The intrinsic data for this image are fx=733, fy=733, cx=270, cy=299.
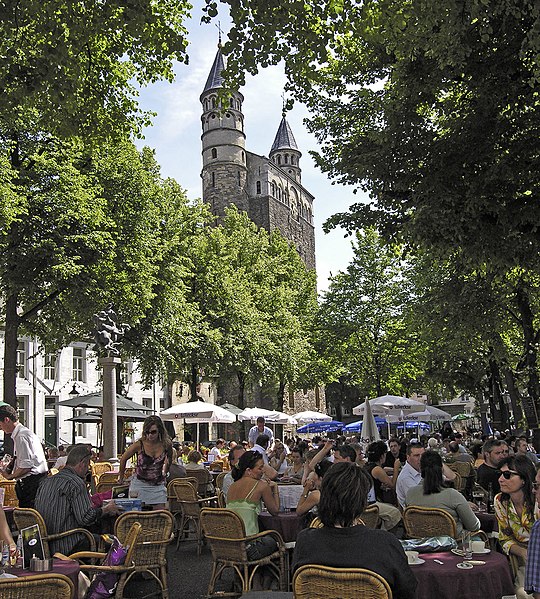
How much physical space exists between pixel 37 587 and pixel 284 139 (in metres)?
97.4

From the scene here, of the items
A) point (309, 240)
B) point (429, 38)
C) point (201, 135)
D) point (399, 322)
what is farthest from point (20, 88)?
point (309, 240)

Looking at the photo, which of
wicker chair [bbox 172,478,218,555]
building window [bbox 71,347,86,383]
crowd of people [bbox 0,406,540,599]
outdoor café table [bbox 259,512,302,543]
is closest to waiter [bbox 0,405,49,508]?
crowd of people [bbox 0,406,540,599]

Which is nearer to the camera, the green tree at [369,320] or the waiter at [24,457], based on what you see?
the waiter at [24,457]

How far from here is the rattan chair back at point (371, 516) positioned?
7.28m

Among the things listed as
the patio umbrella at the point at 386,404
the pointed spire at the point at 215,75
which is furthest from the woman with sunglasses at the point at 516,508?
the pointed spire at the point at 215,75

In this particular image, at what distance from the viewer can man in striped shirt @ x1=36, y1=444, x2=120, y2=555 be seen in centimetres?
703

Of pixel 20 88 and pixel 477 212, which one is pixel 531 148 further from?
pixel 20 88

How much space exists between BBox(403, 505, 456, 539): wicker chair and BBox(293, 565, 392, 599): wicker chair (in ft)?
9.41

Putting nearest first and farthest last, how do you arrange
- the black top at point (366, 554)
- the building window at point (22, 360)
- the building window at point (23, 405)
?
the black top at point (366, 554), the building window at point (23, 405), the building window at point (22, 360)

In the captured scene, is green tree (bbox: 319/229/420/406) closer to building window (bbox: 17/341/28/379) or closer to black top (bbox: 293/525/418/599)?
building window (bbox: 17/341/28/379)

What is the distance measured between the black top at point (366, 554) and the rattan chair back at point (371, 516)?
3207 mm

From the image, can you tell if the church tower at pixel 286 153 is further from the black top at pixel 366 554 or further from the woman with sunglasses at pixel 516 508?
the black top at pixel 366 554

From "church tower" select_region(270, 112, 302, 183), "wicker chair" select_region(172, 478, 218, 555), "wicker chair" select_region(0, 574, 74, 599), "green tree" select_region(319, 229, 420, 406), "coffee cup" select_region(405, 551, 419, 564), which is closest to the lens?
"wicker chair" select_region(0, 574, 74, 599)

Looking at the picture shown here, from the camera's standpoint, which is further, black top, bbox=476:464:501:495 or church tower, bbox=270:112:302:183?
church tower, bbox=270:112:302:183
